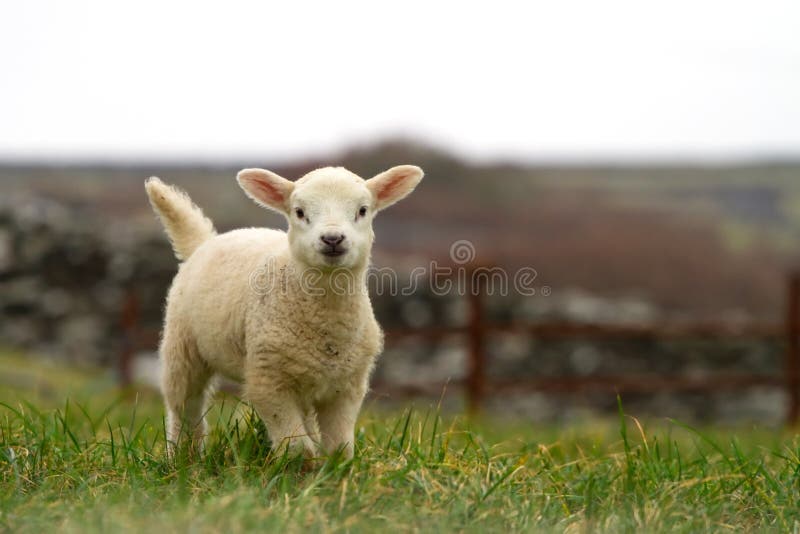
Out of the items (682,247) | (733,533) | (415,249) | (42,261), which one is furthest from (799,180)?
(733,533)

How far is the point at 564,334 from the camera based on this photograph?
10.3m

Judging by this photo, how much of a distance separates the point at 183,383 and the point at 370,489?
1.47 meters

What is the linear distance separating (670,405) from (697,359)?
874 mm

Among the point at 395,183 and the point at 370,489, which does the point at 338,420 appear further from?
the point at 395,183

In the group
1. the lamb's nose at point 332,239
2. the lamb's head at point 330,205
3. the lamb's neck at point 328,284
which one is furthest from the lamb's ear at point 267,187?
the lamb's nose at point 332,239

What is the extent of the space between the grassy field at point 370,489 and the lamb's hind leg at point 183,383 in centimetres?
22

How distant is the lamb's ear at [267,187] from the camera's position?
14.8 feet

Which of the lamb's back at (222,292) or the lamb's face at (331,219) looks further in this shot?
the lamb's back at (222,292)

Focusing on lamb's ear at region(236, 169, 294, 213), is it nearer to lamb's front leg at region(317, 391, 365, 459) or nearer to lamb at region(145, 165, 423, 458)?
lamb at region(145, 165, 423, 458)

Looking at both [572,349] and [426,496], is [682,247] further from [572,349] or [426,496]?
[426,496]

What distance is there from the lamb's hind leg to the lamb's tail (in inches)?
25.5

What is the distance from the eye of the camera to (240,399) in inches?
179

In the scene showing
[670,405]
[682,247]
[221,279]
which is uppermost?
[221,279]

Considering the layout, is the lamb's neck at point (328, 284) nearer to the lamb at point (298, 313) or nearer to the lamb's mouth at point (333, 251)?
the lamb at point (298, 313)
